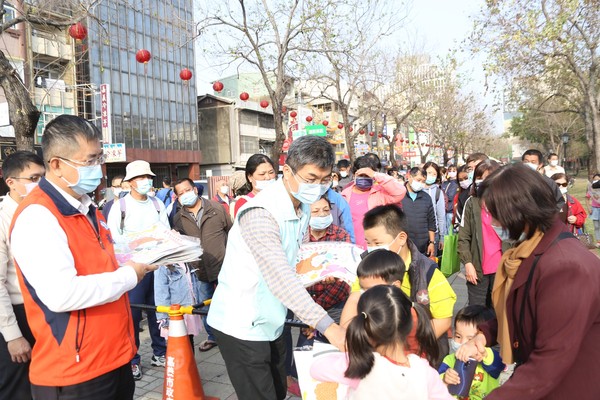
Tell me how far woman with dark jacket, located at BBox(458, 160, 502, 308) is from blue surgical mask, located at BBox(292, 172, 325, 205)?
243 centimetres

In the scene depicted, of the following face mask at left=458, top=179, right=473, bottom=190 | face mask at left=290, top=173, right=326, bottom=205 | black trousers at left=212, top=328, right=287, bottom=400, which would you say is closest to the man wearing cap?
black trousers at left=212, top=328, right=287, bottom=400

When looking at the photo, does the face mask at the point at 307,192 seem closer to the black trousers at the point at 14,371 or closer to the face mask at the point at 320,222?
the face mask at the point at 320,222

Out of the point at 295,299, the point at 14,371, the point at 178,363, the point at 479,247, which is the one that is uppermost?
the point at 295,299

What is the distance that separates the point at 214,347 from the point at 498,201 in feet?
13.9

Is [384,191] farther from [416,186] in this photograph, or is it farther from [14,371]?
[14,371]

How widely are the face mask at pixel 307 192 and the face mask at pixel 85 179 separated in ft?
3.18

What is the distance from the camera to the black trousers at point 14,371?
2.82 m

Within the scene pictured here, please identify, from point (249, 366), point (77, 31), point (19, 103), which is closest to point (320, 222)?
point (249, 366)

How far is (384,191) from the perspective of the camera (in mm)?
5559

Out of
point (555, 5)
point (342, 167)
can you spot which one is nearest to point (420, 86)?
point (555, 5)

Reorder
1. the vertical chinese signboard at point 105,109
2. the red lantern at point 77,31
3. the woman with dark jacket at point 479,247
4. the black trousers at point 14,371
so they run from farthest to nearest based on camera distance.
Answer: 1. the vertical chinese signboard at point 105,109
2. the red lantern at point 77,31
3. the woman with dark jacket at point 479,247
4. the black trousers at point 14,371

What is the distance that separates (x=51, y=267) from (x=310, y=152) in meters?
1.24

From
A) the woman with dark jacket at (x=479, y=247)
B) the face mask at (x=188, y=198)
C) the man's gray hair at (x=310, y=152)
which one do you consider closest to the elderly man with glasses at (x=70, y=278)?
the man's gray hair at (x=310, y=152)

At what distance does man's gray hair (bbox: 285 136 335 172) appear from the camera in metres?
2.27
